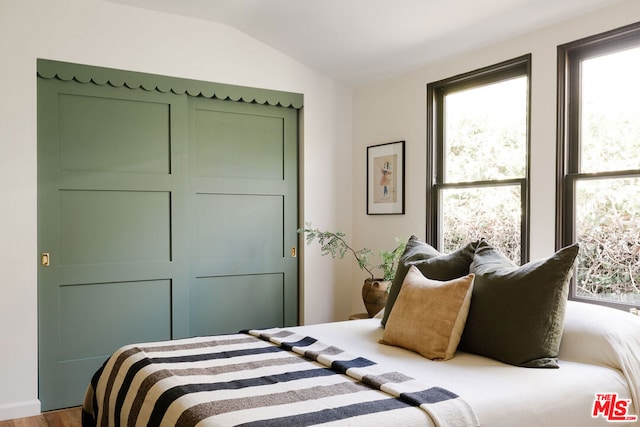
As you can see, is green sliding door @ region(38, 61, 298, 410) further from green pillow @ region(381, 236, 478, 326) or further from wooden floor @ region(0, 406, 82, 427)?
green pillow @ region(381, 236, 478, 326)

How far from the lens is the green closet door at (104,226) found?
3.44m

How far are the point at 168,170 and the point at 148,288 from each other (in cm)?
84

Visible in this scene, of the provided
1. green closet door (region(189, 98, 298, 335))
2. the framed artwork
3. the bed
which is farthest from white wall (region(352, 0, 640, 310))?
the bed

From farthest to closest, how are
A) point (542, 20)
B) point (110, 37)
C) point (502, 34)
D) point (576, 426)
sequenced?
point (110, 37)
point (502, 34)
point (542, 20)
point (576, 426)

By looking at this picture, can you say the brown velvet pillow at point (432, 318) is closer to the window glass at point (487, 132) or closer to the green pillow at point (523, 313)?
the green pillow at point (523, 313)

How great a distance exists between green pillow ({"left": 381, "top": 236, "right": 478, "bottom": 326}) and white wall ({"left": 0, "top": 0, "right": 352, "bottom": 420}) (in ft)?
5.11

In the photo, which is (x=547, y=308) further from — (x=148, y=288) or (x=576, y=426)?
(x=148, y=288)

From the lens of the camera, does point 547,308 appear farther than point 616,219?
No

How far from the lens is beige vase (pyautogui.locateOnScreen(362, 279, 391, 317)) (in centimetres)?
378

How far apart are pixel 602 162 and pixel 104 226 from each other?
3063 millimetres

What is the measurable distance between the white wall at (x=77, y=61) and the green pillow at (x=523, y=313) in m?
2.17

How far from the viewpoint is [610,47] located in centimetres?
283

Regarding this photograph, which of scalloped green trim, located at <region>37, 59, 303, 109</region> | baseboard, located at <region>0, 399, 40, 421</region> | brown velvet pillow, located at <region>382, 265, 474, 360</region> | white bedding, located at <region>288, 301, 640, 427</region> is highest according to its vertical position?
scalloped green trim, located at <region>37, 59, 303, 109</region>

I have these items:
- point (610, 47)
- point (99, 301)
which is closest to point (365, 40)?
point (610, 47)
